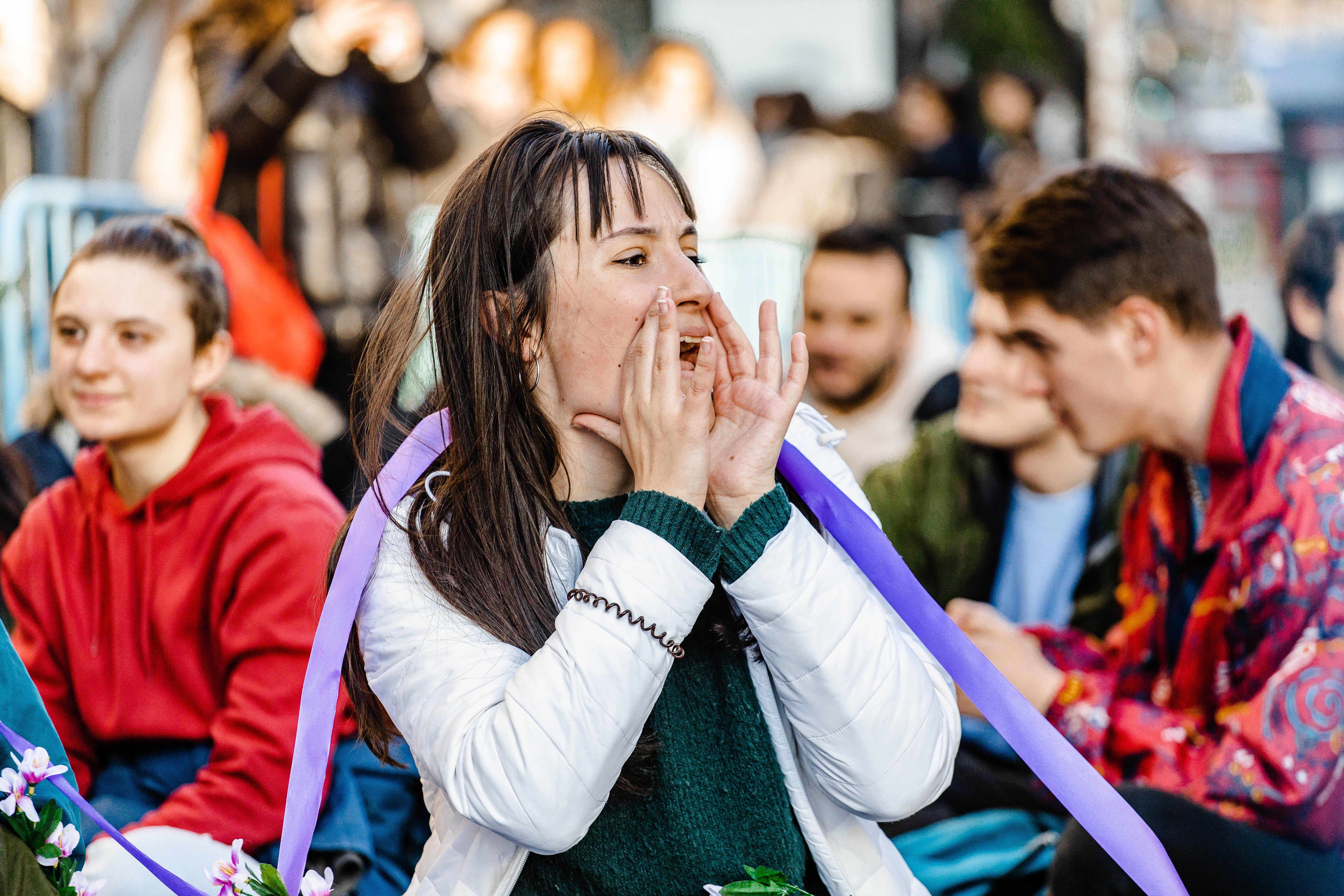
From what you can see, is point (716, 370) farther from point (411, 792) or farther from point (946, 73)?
point (946, 73)

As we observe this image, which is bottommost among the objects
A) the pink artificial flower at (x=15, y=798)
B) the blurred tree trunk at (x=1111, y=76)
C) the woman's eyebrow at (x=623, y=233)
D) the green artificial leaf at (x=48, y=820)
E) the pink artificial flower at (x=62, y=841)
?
the pink artificial flower at (x=62, y=841)

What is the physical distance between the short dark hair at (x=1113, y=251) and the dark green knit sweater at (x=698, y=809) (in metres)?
1.02

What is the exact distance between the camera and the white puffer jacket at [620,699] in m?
1.26

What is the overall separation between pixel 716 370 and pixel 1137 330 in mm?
987

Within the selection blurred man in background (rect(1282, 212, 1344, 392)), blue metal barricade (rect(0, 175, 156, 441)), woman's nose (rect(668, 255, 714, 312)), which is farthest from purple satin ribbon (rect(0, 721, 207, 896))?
blurred man in background (rect(1282, 212, 1344, 392))

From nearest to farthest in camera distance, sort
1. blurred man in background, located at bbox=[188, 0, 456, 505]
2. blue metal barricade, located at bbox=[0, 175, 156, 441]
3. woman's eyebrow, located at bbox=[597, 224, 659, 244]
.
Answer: woman's eyebrow, located at bbox=[597, 224, 659, 244] → blue metal barricade, located at bbox=[0, 175, 156, 441] → blurred man in background, located at bbox=[188, 0, 456, 505]

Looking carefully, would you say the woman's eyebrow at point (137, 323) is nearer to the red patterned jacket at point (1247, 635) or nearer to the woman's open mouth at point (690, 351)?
the woman's open mouth at point (690, 351)

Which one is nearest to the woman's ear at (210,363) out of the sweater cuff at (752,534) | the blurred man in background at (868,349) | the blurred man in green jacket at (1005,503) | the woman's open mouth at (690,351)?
the woman's open mouth at (690,351)

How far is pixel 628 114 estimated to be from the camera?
5.73 meters

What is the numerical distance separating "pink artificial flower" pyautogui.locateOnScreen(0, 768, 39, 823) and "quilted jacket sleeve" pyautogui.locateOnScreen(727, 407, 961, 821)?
0.78m

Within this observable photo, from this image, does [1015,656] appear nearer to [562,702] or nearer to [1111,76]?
[562,702]

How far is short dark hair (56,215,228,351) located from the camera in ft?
7.06

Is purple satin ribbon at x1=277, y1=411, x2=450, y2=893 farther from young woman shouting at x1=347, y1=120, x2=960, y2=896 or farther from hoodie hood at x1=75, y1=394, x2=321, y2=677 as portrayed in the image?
hoodie hood at x1=75, y1=394, x2=321, y2=677

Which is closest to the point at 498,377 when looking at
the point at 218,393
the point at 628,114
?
the point at 218,393
